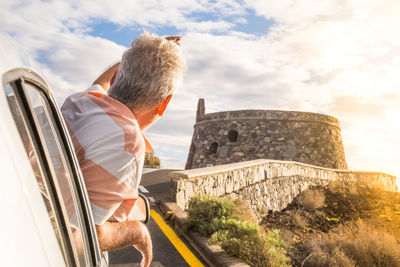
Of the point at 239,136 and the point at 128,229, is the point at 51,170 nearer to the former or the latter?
the point at 128,229

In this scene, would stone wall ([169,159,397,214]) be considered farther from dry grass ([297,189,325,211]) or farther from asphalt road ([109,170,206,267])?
asphalt road ([109,170,206,267])

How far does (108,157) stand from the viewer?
1366 millimetres

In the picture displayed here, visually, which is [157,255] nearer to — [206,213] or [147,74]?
[206,213]

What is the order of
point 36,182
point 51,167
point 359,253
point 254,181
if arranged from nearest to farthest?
point 36,182 → point 51,167 → point 359,253 → point 254,181

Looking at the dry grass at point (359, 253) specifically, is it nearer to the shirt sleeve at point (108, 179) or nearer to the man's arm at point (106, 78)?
the man's arm at point (106, 78)

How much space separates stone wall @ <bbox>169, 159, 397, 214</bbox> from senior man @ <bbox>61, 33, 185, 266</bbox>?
5640mm

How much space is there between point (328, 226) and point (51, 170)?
10100mm

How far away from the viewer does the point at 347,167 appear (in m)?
24.2

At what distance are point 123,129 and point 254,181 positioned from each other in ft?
31.5

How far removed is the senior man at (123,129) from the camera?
1390 mm

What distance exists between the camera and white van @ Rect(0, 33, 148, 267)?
2.41 feet

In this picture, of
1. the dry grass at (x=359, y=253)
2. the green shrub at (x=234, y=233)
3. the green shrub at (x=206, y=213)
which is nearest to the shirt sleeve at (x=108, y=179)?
the green shrub at (x=234, y=233)

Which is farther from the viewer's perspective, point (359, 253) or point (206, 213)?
point (206, 213)

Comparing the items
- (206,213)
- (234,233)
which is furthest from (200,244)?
(206,213)
